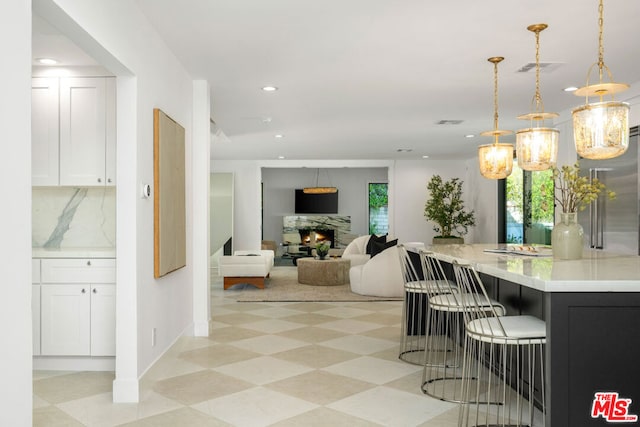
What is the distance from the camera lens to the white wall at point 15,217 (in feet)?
6.23

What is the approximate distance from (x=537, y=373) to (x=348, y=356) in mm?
1833

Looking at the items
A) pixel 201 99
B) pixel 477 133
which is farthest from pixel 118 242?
pixel 477 133

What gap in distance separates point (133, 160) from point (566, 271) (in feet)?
8.71

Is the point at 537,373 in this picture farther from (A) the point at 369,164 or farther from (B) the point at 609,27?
(A) the point at 369,164


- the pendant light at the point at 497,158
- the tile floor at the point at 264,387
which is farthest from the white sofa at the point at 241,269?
the pendant light at the point at 497,158

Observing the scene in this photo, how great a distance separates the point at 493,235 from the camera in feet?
39.1

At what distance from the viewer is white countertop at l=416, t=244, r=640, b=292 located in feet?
8.20

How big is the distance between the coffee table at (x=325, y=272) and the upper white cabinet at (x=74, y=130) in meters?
5.41

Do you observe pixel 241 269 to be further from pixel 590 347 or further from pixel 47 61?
pixel 590 347

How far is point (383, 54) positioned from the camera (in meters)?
4.69

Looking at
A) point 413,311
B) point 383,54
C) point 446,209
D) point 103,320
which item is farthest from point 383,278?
point 103,320

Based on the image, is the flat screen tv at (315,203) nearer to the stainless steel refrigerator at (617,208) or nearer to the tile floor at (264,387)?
the stainless steel refrigerator at (617,208)

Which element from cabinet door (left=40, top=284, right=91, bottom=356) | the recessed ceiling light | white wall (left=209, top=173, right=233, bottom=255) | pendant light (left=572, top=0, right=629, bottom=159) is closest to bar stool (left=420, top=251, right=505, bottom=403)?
pendant light (left=572, top=0, right=629, bottom=159)

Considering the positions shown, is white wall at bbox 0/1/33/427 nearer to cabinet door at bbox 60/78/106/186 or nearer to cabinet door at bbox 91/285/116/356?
cabinet door at bbox 91/285/116/356
